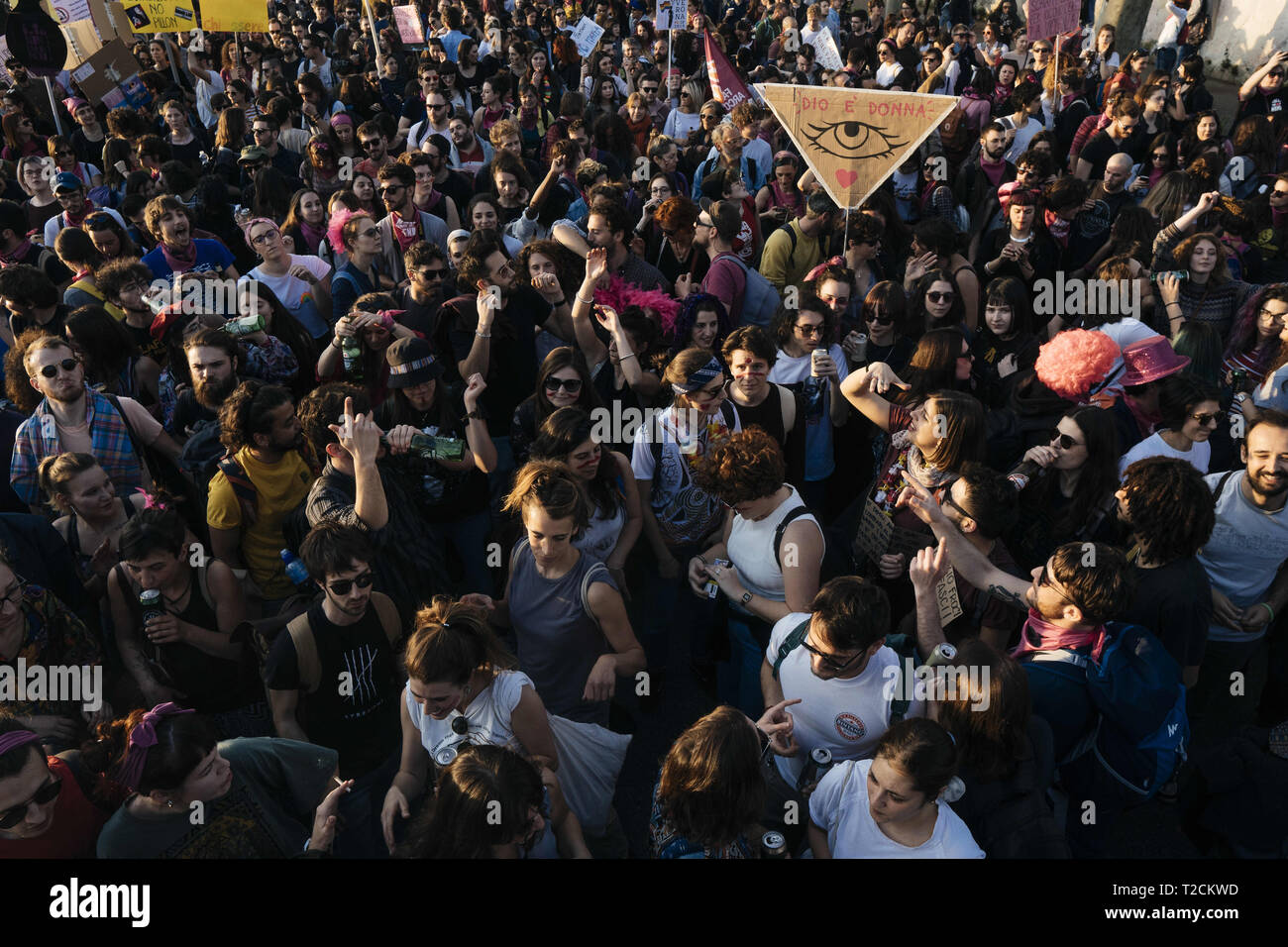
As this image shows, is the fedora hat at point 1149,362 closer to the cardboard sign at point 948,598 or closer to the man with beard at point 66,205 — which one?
the cardboard sign at point 948,598

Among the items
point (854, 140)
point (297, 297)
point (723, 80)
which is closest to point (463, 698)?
point (297, 297)

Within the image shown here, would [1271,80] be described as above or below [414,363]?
above

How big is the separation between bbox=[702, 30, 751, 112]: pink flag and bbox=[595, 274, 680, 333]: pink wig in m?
4.90

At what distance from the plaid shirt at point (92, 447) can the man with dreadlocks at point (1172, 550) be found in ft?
14.5

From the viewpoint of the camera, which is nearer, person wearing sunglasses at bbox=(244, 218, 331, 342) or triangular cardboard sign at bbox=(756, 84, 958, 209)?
triangular cardboard sign at bbox=(756, 84, 958, 209)

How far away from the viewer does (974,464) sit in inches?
144

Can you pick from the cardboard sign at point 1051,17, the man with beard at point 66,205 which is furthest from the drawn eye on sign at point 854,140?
the cardboard sign at point 1051,17

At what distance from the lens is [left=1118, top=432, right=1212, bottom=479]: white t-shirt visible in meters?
4.06

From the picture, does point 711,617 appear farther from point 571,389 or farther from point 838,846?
point 838,846

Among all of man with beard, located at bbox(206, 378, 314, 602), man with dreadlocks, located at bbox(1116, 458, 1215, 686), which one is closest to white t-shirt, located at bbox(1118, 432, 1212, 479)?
man with dreadlocks, located at bbox(1116, 458, 1215, 686)

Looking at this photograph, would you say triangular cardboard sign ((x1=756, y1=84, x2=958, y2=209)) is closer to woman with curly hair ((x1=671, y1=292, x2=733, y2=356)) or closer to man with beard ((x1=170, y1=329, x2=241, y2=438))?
woman with curly hair ((x1=671, y1=292, x2=733, y2=356))

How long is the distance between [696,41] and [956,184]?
8.45 m

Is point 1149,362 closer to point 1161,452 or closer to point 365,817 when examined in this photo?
point 1161,452
